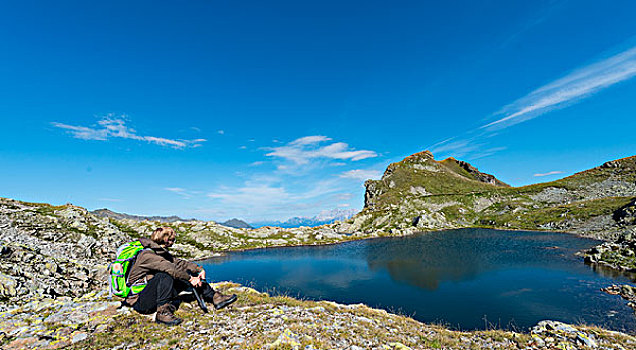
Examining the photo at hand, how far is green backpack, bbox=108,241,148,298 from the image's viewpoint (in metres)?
10.7

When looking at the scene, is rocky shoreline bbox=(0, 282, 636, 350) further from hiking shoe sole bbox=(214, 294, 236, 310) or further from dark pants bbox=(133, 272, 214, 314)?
dark pants bbox=(133, 272, 214, 314)

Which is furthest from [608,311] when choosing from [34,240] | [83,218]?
[83,218]

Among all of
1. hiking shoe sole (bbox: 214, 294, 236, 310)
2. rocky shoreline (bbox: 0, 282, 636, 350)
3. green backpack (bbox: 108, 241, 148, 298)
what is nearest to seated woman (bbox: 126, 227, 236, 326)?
green backpack (bbox: 108, 241, 148, 298)

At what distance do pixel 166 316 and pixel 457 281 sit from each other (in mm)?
49159

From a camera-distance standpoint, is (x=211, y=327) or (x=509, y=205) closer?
(x=211, y=327)

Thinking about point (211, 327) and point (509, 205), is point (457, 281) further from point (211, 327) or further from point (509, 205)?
point (509, 205)

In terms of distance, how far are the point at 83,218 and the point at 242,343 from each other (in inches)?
2185

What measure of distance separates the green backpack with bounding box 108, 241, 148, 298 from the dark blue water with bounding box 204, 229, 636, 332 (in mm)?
28009

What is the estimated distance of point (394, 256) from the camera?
72500mm

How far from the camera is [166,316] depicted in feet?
35.4

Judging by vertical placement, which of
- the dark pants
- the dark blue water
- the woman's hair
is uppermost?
the woman's hair

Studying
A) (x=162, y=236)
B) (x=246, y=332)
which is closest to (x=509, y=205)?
(x=246, y=332)

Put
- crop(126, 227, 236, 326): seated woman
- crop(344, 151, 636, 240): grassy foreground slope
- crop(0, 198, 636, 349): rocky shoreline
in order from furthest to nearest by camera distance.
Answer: crop(344, 151, 636, 240): grassy foreground slope → crop(126, 227, 236, 326): seated woman → crop(0, 198, 636, 349): rocky shoreline

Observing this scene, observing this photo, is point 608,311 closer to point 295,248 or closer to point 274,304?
point 274,304
